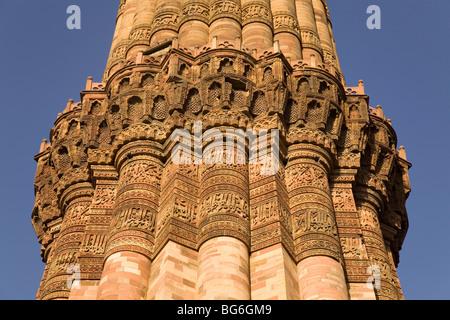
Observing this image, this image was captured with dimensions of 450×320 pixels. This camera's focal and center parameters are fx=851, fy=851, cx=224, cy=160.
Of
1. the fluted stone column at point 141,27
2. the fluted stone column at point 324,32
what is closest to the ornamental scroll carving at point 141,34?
the fluted stone column at point 141,27

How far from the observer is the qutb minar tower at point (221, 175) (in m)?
11.9

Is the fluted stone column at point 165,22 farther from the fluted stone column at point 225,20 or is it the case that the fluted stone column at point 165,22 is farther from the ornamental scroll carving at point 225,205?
the ornamental scroll carving at point 225,205

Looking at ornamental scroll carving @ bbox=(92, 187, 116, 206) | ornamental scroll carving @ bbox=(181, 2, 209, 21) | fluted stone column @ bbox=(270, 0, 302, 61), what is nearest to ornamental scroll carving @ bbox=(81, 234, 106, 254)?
ornamental scroll carving @ bbox=(92, 187, 116, 206)

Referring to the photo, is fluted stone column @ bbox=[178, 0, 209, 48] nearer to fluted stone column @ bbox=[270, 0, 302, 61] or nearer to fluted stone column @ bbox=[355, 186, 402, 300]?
fluted stone column @ bbox=[270, 0, 302, 61]

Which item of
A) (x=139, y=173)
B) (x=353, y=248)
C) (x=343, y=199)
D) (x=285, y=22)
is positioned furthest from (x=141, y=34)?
(x=353, y=248)

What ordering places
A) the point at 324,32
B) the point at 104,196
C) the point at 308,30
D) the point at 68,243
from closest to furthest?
the point at 104,196
the point at 68,243
the point at 308,30
the point at 324,32

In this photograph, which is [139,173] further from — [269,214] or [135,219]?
[269,214]

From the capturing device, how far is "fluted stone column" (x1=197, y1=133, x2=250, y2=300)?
36.5ft

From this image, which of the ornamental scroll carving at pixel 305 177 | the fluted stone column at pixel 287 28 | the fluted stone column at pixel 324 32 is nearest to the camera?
the ornamental scroll carving at pixel 305 177

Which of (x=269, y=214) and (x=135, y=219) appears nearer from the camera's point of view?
(x=269, y=214)

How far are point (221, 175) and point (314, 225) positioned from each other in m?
1.59

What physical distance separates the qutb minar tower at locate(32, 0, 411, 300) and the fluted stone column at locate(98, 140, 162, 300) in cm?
2

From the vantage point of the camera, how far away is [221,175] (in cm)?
1290

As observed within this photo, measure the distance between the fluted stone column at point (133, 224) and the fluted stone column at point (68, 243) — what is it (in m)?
1.12
